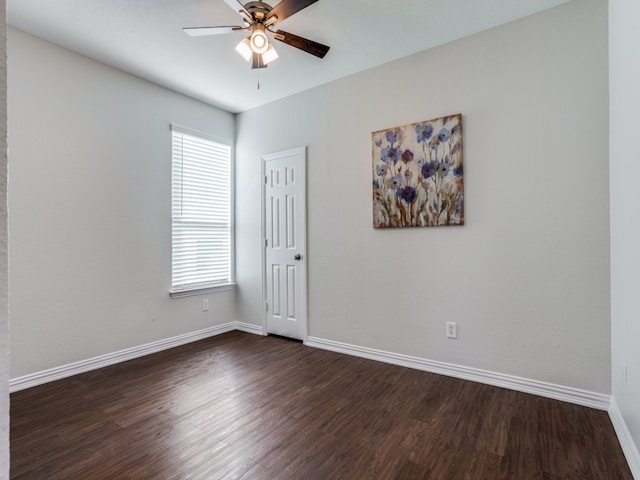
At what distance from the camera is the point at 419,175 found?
115 inches

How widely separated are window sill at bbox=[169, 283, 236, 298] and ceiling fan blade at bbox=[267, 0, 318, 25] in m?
2.80

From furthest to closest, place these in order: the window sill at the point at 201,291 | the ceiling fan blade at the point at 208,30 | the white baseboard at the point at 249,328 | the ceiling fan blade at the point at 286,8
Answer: the white baseboard at the point at 249,328
the window sill at the point at 201,291
the ceiling fan blade at the point at 208,30
the ceiling fan blade at the point at 286,8

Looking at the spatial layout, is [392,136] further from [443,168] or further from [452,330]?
[452,330]

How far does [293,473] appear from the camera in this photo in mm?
1677

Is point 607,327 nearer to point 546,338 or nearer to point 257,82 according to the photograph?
point 546,338

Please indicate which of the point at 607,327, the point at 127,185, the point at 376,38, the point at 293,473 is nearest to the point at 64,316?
the point at 127,185

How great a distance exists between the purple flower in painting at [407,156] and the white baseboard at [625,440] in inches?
87.3

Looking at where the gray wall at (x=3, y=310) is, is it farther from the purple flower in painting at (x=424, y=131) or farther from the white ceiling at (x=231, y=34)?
the purple flower in painting at (x=424, y=131)

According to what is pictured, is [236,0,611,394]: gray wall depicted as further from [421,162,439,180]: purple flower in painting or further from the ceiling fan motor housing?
the ceiling fan motor housing

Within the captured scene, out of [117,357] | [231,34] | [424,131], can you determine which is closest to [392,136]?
[424,131]

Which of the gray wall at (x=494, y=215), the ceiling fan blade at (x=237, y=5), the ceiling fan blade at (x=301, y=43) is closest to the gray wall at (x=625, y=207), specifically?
the gray wall at (x=494, y=215)

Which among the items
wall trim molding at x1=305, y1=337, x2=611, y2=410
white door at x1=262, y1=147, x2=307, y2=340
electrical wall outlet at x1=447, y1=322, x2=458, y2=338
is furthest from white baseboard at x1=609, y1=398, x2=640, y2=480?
white door at x1=262, y1=147, x2=307, y2=340

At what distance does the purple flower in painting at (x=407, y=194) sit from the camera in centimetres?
297

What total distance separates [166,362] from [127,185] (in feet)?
5.76
